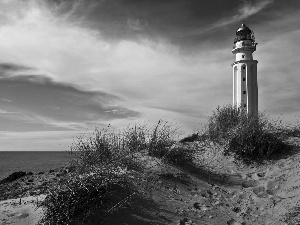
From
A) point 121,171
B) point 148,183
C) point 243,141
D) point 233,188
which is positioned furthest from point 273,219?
point 243,141

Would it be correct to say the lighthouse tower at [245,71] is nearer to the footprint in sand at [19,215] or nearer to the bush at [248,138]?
the bush at [248,138]

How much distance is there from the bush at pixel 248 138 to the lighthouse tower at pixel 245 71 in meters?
13.4

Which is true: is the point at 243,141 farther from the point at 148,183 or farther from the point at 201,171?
the point at 148,183

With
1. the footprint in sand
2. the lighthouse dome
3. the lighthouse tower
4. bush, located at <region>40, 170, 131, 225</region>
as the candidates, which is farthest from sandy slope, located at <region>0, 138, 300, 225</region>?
the lighthouse dome

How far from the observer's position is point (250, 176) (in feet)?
32.0

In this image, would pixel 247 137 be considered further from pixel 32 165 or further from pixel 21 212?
pixel 32 165

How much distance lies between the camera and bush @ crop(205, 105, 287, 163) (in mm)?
10914

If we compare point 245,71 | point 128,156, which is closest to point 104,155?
point 128,156

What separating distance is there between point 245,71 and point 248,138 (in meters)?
16.9

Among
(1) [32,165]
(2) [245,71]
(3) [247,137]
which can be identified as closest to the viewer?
(3) [247,137]

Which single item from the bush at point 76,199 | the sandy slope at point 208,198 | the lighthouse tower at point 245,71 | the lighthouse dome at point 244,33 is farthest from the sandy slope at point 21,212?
the lighthouse dome at point 244,33

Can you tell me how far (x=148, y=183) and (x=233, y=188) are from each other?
2.59 m

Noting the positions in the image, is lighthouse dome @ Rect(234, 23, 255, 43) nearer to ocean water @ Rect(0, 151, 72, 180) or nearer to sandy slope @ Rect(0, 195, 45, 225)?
ocean water @ Rect(0, 151, 72, 180)

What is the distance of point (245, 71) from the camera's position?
87.8 feet
